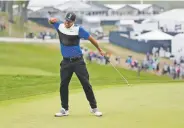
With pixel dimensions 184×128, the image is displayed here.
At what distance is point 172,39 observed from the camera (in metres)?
39.6

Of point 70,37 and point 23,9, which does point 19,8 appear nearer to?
point 23,9

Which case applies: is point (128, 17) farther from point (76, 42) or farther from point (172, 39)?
point (76, 42)

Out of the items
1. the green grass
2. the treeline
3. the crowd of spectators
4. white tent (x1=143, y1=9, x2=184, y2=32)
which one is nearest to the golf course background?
the green grass

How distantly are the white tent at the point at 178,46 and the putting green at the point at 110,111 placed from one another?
27668mm

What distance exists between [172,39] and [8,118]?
33.2 meters

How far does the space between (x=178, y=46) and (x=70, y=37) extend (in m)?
31.5

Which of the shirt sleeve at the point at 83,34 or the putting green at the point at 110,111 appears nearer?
the putting green at the point at 110,111

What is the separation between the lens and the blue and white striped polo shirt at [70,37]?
7.57 metres

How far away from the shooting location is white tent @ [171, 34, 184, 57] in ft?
124

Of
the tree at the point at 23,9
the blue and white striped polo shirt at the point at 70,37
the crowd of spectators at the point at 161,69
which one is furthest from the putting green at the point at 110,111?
the tree at the point at 23,9

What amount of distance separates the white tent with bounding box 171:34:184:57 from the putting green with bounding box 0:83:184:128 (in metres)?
27.7

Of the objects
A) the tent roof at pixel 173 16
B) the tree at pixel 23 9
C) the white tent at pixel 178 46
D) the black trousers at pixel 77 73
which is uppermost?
the black trousers at pixel 77 73

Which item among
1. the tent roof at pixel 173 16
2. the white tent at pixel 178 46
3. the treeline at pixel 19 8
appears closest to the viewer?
the white tent at pixel 178 46

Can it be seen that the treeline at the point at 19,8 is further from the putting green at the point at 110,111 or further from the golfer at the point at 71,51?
the golfer at the point at 71,51
